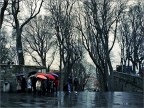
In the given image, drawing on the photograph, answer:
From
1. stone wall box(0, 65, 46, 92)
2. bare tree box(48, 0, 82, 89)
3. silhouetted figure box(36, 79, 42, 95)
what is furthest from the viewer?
bare tree box(48, 0, 82, 89)

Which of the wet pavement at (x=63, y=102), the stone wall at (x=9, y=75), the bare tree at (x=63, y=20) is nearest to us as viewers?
the wet pavement at (x=63, y=102)

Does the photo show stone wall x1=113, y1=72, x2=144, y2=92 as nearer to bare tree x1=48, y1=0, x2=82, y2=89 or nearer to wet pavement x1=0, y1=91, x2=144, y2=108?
bare tree x1=48, y1=0, x2=82, y2=89

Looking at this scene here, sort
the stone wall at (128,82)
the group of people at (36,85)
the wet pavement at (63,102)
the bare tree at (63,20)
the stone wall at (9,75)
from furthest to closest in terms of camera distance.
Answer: the bare tree at (63,20) → the stone wall at (128,82) → the stone wall at (9,75) → the group of people at (36,85) → the wet pavement at (63,102)

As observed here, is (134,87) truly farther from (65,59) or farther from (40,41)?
(40,41)

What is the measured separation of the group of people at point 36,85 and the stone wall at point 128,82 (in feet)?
44.6

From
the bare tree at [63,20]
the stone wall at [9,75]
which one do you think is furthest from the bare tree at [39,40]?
the stone wall at [9,75]

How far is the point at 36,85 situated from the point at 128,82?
20503 millimetres

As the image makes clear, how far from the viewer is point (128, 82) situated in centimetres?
4975

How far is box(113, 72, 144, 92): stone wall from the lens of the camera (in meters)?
43.8

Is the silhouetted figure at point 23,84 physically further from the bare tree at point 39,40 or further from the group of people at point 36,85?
the bare tree at point 39,40

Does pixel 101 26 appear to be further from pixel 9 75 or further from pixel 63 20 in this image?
pixel 9 75

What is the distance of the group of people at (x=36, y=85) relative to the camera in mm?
31219

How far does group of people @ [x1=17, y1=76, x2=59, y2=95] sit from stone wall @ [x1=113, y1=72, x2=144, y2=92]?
13593 mm

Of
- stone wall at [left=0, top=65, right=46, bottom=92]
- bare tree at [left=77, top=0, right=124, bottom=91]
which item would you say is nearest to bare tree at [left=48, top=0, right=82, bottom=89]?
bare tree at [left=77, top=0, right=124, bottom=91]
